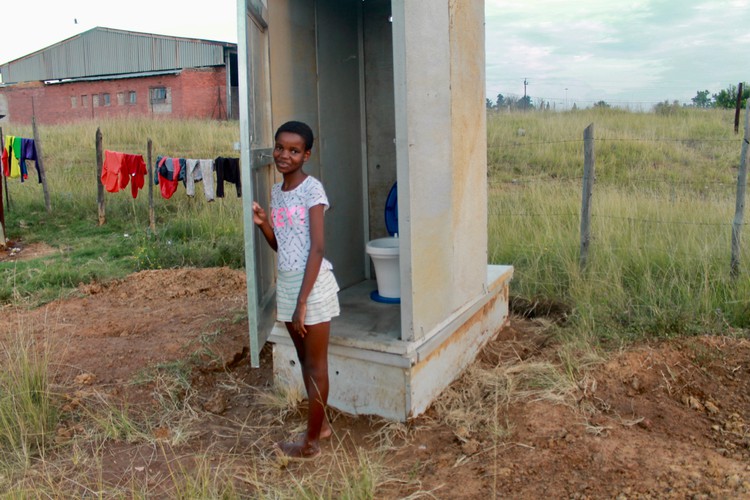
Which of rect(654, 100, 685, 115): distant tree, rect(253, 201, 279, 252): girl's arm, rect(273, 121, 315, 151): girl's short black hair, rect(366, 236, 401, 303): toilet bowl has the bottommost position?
rect(366, 236, 401, 303): toilet bowl

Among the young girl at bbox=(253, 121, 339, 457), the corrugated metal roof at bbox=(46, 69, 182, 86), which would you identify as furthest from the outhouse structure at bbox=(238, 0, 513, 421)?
the corrugated metal roof at bbox=(46, 69, 182, 86)

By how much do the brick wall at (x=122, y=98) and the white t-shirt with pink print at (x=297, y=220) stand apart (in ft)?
81.2

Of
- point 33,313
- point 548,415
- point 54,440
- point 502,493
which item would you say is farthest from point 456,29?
point 33,313

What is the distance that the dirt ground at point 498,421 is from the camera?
3.19 m

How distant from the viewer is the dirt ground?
319cm

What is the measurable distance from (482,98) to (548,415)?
226cm

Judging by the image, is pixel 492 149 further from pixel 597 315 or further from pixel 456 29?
pixel 456 29

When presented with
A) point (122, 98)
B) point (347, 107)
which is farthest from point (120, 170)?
point (122, 98)

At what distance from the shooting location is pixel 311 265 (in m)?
3.35

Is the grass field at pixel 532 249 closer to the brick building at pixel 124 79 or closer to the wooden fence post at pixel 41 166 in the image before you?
the wooden fence post at pixel 41 166

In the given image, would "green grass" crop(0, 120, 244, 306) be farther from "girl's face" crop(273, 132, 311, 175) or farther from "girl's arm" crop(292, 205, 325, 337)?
"girl's arm" crop(292, 205, 325, 337)

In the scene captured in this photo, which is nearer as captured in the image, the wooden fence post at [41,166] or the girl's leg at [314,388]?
the girl's leg at [314,388]

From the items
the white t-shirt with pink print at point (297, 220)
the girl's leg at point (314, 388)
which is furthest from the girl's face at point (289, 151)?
the girl's leg at point (314, 388)

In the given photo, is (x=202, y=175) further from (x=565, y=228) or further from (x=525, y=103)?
(x=525, y=103)
